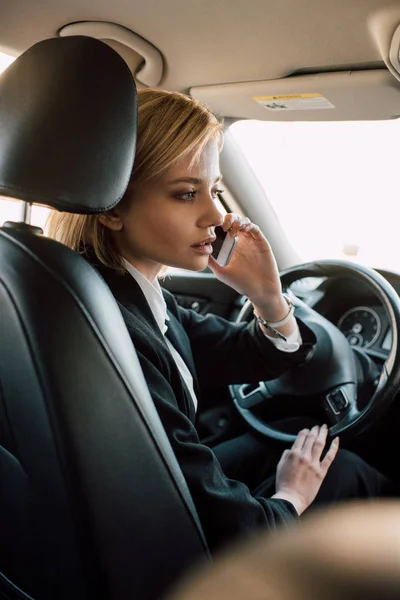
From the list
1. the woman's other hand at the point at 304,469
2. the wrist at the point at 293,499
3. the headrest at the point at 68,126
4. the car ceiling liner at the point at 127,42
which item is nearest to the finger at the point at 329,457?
the woman's other hand at the point at 304,469

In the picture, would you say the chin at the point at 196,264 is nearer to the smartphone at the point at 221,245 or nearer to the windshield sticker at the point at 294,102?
the smartphone at the point at 221,245

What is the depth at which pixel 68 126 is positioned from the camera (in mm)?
959

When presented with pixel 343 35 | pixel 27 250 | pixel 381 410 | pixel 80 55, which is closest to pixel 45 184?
pixel 27 250

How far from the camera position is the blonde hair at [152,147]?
1230 mm

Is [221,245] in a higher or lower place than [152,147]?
lower

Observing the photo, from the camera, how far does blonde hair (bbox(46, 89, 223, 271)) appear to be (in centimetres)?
123

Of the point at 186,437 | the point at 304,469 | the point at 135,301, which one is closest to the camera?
the point at 186,437

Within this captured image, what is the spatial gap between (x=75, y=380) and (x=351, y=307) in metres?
1.33

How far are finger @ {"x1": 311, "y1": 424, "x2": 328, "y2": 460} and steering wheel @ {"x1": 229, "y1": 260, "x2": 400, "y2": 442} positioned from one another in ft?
0.10

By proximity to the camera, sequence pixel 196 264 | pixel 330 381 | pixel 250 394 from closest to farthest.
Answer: pixel 196 264 < pixel 330 381 < pixel 250 394

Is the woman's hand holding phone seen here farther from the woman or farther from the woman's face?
the woman's face

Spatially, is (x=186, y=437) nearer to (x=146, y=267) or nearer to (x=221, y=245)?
(x=146, y=267)

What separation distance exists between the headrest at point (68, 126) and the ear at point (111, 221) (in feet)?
0.84

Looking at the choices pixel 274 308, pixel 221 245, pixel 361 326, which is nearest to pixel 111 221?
pixel 221 245
